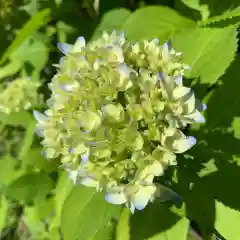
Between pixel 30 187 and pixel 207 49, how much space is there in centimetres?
41

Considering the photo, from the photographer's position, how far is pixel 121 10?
1.12 m

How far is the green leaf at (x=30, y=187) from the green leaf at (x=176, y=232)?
0.25 m

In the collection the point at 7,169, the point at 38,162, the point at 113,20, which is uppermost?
the point at 113,20

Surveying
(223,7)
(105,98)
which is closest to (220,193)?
(105,98)

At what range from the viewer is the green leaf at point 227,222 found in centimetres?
85

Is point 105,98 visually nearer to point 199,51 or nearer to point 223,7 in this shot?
point 199,51

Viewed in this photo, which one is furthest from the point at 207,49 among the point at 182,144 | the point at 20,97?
the point at 20,97

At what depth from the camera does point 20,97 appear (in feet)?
3.52

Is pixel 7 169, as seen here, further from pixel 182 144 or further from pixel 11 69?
pixel 182 144

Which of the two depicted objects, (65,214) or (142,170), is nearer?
(142,170)

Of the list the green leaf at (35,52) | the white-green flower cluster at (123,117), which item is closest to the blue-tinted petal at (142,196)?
the white-green flower cluster at (123,117)

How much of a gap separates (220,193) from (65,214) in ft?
0.83

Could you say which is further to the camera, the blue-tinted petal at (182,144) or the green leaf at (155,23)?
the green leaf at (155,23)

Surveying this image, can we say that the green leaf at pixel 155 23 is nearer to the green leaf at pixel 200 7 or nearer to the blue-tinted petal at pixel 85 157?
the green leaf at pixel 200 7
